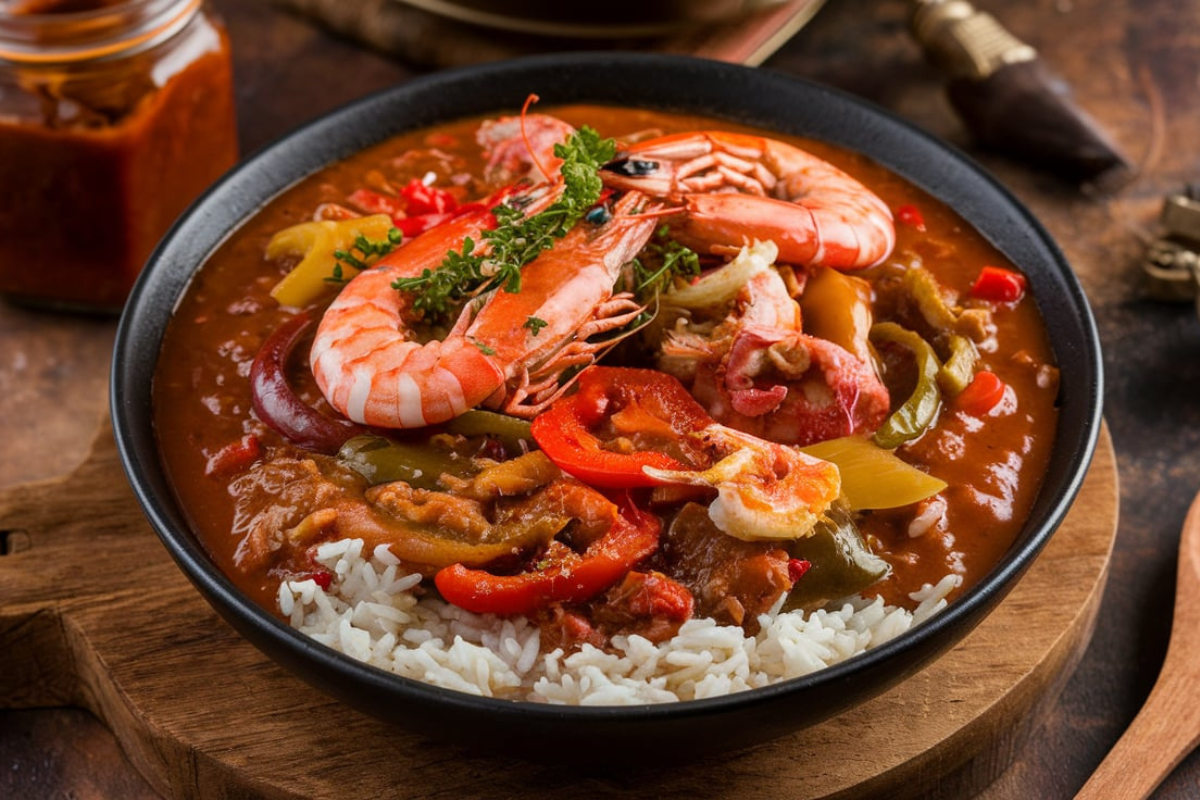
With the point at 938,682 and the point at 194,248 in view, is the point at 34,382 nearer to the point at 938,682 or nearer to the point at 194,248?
the point at 194,248

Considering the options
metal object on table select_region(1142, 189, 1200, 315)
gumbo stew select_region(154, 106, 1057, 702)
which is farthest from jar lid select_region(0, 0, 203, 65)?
metal object on table select_region(1142, 189, 1200, 315)

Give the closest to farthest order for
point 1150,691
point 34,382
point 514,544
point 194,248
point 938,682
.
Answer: point 514,544, point 938,682, point 1150,691, point 194,248, point 34,382

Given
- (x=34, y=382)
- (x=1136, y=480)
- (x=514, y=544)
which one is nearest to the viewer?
(x=514, y=544)

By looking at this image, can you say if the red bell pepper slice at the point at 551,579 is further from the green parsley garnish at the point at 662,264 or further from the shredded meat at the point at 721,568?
the green parsley garnish at the point at 662,264

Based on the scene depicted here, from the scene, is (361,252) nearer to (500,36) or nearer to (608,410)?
(608,410)

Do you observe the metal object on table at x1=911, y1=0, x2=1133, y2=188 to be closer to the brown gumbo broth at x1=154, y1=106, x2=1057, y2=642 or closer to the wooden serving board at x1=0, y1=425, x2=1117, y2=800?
the brown gumbo broth at x1=154, y1=106, x2=1057, y2=642

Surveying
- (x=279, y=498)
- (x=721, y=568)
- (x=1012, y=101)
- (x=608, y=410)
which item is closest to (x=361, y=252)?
(x=279, y=498)

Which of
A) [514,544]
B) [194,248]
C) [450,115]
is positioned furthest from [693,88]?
[514,544]
